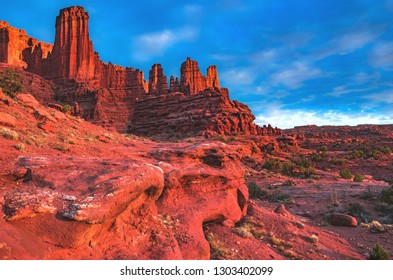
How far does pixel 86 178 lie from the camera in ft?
21.4

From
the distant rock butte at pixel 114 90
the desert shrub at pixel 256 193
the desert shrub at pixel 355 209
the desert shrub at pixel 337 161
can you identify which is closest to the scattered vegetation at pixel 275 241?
the desert shrub at pixel 355 209

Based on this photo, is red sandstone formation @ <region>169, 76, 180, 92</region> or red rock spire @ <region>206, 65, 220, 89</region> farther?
red rock spire @ <region>206, 65, 220, 89</region>

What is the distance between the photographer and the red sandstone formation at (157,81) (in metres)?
81.9

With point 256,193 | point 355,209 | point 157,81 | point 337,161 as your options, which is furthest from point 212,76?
point 355,209

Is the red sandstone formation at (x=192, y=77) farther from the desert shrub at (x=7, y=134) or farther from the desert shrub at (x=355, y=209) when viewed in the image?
the desert shrub at (x=7, y=134)

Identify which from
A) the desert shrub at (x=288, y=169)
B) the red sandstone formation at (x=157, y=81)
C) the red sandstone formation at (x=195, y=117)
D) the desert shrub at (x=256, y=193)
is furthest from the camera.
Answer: the red sandstone formation at (x=157, y=81)

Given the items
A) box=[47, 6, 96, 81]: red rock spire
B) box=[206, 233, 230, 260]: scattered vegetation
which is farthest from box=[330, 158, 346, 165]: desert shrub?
box=[47, 6, 96, 81]: red rock spire

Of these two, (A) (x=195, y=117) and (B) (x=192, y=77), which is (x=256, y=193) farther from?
(B) (x=192, y=77)

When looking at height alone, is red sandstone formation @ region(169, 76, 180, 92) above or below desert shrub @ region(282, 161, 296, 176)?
above

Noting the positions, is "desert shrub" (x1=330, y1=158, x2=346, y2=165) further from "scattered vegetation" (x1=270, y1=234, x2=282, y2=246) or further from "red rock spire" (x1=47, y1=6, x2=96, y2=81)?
"red rock spire" (x1=47, y1=6, x2=96, y2=81)

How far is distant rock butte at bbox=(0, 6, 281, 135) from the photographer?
188 feet

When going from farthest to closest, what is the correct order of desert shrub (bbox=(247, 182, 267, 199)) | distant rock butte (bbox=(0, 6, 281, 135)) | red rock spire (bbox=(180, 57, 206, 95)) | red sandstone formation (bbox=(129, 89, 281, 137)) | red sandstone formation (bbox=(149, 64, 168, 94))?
red rock spire (bbox=(180, 57, 206, 95))
red sandstone formation (bbox=(149, 64, 168, 94))
distant rock butte (bbox=(0, 6, 281, 135))
red sandstone formation (bbox=(129, 89, 281, 137))
desert shrub (bbox=(247, 182, 267, 199))

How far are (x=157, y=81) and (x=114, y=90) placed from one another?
1825 cm
